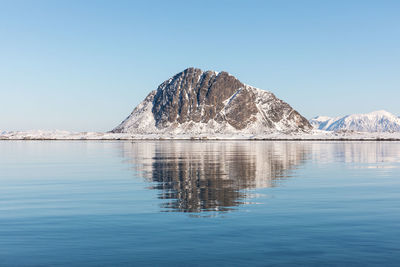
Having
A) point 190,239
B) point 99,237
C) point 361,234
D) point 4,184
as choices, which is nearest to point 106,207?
point 99,237

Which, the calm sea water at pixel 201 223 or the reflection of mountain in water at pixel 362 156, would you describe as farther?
the reflection of mountain in water at pixel 362 156

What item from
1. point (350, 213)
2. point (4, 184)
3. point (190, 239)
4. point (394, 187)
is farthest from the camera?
point (4, 184)

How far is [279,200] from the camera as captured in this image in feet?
86.2

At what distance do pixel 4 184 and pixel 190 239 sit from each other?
2526 cm

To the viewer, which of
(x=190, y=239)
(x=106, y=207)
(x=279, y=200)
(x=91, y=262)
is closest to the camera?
(x=91, y=262)

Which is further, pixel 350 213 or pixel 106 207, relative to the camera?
pixel 106 207

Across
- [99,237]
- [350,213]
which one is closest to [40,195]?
[99,237]

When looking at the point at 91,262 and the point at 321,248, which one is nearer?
the point at 91,262

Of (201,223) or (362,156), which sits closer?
(201,223)

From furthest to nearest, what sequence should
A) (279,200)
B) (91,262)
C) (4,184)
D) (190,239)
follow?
(4,184), (279,200), (190,239), (91,262)

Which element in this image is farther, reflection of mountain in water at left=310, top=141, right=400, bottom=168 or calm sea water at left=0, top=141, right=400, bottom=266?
reflection of mountain in water at left=310, top=141, right=400, bottom=168

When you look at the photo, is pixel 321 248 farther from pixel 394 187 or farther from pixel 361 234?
pixel 394 187

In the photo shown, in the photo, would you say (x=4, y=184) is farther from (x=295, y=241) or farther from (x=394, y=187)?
(x=394, y=187)

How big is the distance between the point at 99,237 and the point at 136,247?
224 cm
